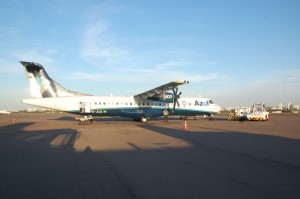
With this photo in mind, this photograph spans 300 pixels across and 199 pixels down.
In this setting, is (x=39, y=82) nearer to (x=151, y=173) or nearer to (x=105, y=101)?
(x=105, y=101)

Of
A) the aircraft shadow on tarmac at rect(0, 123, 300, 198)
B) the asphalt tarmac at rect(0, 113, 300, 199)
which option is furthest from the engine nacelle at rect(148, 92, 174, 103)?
the aircraft shadow on tarmac at rect(0, 123, 300, 198)

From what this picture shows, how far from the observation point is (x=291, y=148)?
1267cm

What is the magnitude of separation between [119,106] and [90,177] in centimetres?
2797

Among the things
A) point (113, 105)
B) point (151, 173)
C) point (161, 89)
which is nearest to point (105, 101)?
point (113, 105)

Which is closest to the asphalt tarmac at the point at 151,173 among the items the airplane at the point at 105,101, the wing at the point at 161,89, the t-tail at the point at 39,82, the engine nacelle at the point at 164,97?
the wing at the point at 161,89

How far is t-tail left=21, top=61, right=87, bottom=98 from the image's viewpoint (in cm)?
3143

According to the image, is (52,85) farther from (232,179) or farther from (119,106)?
(232,179)

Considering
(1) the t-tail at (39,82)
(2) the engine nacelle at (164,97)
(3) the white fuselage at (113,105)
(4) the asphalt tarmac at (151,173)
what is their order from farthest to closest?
(2) the engine nacelle at (164,97) < (3) the white fuselage at (113,105) < (1) the t-tail at (39,82) < (4) the asphalt tarmac at (151,173)

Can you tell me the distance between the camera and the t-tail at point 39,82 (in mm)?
31427

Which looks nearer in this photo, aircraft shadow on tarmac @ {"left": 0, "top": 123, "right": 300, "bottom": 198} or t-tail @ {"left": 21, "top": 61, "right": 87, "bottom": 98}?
aircraft shadow on tarmac @ {"left": 0, "top": 123, "right": 300, "bottom": 198}

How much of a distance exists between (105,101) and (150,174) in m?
27.5

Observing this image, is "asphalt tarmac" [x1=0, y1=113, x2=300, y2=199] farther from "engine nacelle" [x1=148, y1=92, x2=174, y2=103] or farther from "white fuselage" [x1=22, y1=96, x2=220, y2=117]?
"engine nacelle" [x1=148, y1=92, x2=174, y2=103]

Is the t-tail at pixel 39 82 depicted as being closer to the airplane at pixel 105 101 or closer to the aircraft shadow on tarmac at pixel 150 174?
the airplane at pixel 105 101

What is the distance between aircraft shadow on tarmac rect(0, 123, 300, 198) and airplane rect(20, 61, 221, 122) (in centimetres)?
2061
